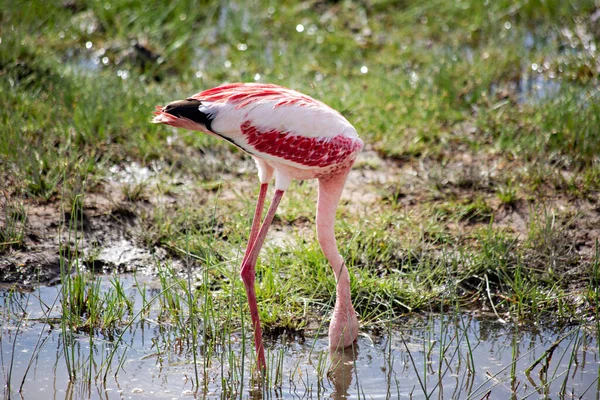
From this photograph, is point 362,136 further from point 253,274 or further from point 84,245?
point 253,274

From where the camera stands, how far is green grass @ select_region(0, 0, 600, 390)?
5.27 meters

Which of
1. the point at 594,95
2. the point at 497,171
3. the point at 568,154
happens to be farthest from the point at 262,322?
the point at 594,95

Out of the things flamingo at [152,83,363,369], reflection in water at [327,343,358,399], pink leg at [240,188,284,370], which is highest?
flamingo at [152,83,363,369]

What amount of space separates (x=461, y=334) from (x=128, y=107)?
371 cm

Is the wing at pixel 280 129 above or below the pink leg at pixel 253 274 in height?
above

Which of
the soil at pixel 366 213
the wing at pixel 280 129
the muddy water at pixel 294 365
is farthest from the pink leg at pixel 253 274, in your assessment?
the soil at pixel 366 213

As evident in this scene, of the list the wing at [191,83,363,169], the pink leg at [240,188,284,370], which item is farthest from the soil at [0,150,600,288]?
the wing at [191,83,363,169]

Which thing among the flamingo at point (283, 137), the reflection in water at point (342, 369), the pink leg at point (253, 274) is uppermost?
the flamingo at point (283, 137)

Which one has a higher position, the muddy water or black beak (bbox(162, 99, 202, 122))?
black beak (bbox(162, 99, 202, 122))

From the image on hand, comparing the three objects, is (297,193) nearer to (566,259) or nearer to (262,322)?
(262,322)

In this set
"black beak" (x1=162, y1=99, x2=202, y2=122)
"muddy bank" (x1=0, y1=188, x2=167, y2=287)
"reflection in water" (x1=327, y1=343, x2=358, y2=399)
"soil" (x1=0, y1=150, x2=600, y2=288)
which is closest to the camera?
"reflection in water" (x1=327, y1=343, x2=358, y2=399)

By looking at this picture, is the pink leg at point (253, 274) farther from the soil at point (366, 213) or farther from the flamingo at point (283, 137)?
the soil at point (366, 213)

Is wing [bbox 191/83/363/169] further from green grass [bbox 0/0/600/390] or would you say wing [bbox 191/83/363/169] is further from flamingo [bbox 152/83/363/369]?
green grass [bbox 0/0/600/390]

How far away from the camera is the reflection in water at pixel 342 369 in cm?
439
